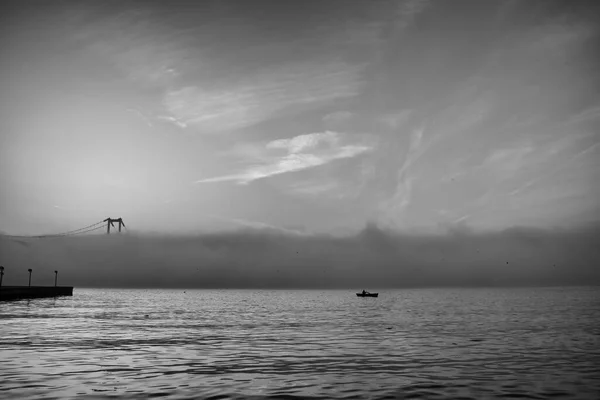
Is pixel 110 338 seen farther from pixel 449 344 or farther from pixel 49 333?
pixel 449 344

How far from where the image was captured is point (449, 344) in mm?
52906

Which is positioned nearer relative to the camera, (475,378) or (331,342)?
(475,378)

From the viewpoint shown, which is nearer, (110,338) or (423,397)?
(423,397)

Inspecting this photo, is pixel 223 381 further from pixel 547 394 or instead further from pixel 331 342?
pixel 331 342

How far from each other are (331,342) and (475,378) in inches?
950

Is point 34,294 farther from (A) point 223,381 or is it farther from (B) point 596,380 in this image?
(B) point 596,380

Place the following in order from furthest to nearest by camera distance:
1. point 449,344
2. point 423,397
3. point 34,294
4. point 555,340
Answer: point 34,294, point 555,340, point 449,344, point 423,397

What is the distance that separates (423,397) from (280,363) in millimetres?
14954

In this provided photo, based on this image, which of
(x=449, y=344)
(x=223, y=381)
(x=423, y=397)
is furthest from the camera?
(x=449, y=344)

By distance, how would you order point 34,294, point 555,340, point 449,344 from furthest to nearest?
point 34,294
point 555,340
point 449,344

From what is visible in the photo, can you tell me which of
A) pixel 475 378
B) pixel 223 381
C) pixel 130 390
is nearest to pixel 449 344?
pixel 475 378

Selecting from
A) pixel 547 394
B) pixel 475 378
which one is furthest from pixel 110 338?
pixel 547 394

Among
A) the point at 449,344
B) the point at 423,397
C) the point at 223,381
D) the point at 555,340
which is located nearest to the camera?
the point at 423,397

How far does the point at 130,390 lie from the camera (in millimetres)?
28141
